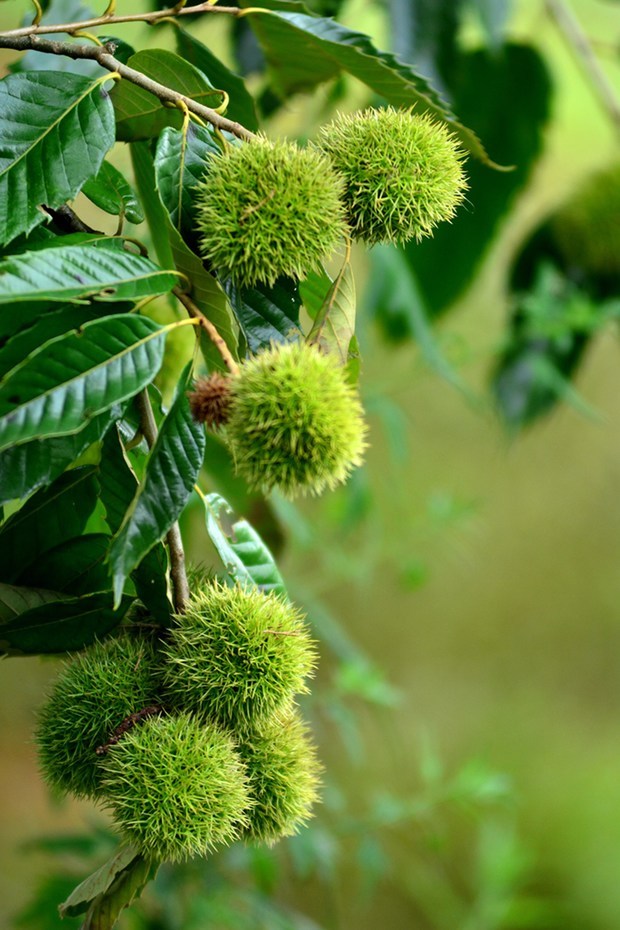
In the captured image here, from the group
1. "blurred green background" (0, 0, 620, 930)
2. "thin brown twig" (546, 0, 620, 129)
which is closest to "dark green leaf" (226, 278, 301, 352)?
"thin brown twig" (546, 0, 620, 129)

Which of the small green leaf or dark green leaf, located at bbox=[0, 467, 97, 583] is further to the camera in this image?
dark green leaf, located at bbox=[0, 467, 97, 583]

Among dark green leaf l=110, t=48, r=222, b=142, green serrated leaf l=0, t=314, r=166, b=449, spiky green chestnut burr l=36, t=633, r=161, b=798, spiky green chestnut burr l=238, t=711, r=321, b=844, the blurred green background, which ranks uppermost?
dark green leaf l=110, t=48, r=222, b=142

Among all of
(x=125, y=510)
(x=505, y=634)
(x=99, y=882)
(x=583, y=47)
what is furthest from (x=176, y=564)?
(x=505, y=634)

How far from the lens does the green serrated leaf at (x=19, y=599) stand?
18.7 inches

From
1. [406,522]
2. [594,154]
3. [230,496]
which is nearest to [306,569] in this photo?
[406,522]

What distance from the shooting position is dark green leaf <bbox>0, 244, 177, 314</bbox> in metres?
0.37

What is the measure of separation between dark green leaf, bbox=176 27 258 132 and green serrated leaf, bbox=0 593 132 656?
0.97ft

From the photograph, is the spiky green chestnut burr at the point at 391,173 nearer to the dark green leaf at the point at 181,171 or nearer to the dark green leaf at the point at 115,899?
the dark green leaf at the point at 181,171

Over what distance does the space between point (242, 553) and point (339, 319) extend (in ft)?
0.51

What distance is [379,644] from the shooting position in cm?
242

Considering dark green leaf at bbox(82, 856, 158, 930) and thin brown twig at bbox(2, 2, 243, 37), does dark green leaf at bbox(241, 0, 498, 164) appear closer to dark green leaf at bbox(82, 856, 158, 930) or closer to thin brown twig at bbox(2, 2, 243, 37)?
thin brown twig at bbox(2, 2, 243, 37)

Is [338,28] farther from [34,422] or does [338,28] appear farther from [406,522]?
[406,522]

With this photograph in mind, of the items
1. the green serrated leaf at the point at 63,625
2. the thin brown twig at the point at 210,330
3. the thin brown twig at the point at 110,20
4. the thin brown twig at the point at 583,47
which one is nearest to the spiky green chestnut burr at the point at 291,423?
the thin brown twig at the point at 210,330

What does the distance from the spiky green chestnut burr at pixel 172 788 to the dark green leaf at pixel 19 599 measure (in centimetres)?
9
